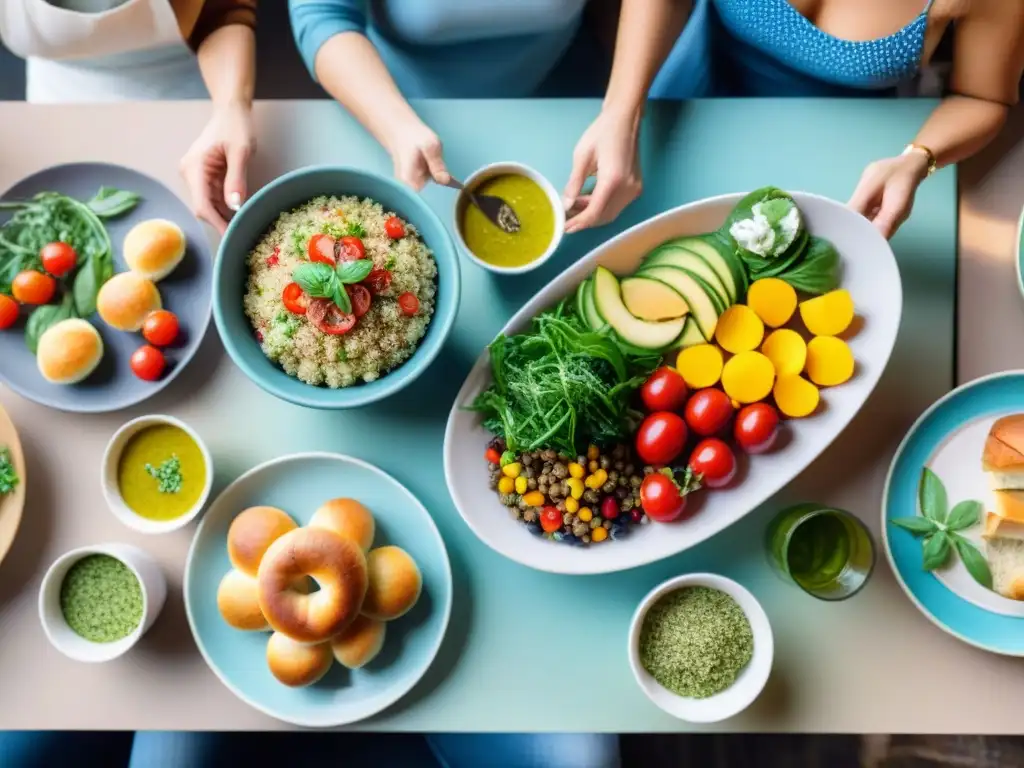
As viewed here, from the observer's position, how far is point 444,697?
4.25 feet

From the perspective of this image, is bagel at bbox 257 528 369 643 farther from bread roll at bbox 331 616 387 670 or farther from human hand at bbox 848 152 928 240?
human hand at bbox 848 152 928 240

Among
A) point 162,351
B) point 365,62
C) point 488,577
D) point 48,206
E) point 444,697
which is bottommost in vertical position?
point 444,697

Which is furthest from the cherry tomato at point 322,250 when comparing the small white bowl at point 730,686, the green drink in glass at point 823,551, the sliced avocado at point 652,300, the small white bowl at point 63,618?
the green drink in glass at point 823,551

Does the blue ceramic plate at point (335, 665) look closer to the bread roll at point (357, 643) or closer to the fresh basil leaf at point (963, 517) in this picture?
the bread roll at point (357, 643)

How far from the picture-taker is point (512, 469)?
→ 48.7 inches

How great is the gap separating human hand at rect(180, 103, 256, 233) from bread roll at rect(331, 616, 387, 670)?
2.16 ft

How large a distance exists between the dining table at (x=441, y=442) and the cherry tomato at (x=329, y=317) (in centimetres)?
22

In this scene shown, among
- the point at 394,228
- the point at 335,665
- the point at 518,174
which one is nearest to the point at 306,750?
the point at 335,665

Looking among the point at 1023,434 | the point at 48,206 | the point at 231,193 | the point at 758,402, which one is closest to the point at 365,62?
the point at 231,193

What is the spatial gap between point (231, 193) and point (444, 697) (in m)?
0.86

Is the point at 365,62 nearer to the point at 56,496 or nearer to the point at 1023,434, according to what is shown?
the point at 56,496

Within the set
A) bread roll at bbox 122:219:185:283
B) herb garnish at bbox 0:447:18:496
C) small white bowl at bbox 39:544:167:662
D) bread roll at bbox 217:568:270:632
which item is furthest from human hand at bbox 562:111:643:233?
herb garnish at bbox 0:447:18:496

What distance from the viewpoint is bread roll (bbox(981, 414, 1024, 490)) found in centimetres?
122

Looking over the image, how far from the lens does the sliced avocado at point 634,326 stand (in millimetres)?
1232
